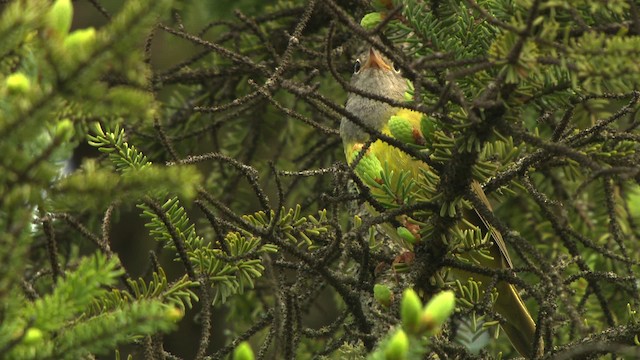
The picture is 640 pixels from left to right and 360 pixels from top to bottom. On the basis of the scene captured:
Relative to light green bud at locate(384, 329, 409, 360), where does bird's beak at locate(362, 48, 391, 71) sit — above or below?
above

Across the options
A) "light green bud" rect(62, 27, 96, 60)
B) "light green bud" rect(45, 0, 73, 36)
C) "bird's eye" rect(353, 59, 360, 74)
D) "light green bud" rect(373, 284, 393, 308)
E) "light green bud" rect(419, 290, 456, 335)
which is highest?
"light green bud" rect(45, 0, 73, 36)

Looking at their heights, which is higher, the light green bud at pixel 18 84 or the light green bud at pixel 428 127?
the light green bud at pixel 18 84

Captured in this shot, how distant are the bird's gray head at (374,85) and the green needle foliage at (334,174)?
11 cm

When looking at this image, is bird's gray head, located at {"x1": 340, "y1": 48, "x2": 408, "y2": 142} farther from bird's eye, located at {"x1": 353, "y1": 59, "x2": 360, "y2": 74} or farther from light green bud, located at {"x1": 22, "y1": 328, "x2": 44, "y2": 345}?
light green bud, located at {"x1": 22, "y1": 328, "x2": 44, "y2": 345}

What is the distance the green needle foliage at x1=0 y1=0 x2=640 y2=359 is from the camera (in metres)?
1.53

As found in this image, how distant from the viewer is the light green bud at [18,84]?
150 cm

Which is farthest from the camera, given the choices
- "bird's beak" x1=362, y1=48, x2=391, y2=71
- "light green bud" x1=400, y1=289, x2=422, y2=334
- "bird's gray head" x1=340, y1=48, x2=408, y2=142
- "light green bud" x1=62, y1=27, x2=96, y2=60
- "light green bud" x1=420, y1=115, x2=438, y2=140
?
"bird's beak" x1=362, y1=48, x2=391, y2=71

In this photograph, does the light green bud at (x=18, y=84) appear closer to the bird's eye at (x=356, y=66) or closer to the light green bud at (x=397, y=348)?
the light green bud at (x=397, y=348)

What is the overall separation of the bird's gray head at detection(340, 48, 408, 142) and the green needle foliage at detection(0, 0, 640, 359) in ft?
0.35

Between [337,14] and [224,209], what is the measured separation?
689 mm

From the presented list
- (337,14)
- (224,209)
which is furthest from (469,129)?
(224,209)

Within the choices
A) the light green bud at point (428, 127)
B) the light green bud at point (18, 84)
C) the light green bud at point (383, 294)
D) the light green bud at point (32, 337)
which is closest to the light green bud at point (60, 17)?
the light green bud at point (18, 84)

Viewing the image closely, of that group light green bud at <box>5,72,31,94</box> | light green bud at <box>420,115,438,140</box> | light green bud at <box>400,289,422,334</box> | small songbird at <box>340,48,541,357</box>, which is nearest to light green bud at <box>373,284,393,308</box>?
light green bud at <box>420,115,438,140</box>

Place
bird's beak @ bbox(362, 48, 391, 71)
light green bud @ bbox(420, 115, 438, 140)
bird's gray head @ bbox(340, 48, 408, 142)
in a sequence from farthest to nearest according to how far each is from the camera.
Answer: bird's beak @ bbox(362, 48, 391, 71) → bird's gray head @ bbox(340, 48, 408, 142) → light green bud @ bbox(420, 115, 438, 140)
